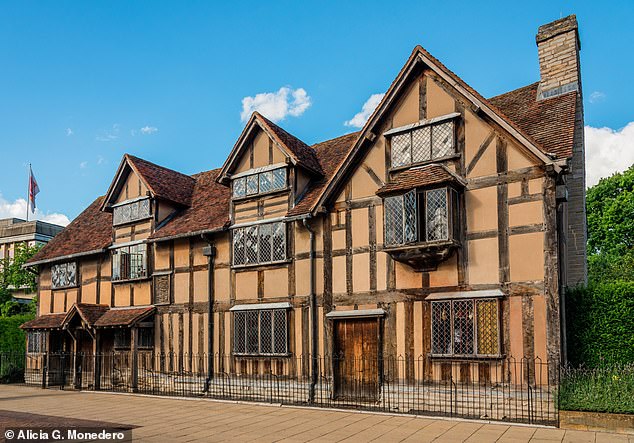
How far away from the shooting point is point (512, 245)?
14.4 m

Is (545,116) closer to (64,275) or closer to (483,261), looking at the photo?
(483,261)

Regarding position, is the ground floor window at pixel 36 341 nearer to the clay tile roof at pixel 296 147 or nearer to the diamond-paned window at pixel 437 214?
the clay tile roof at pixel 296 147

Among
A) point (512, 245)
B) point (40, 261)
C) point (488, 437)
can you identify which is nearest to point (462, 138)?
point (512, 245)

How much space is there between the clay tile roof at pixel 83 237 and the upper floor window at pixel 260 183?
702 centimetres

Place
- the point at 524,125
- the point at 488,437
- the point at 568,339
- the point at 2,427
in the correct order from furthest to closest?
the point at 524,125 → the point at 568,339 → the point at 2,427 → the point at 488,437

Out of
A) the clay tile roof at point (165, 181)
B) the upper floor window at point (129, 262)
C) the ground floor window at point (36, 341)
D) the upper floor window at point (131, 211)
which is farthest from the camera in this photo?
the ground floor window at point (36, 341)

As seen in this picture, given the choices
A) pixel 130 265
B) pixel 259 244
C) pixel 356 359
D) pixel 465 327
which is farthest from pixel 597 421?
pixel 130 265

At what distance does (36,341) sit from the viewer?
84.7 feet

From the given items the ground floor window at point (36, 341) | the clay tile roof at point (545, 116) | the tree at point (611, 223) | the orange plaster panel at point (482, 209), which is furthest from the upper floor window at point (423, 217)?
the tree at point (611, 223)

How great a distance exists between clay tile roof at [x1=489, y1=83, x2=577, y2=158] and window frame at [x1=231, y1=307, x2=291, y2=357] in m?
8.97

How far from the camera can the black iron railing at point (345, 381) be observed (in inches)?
536

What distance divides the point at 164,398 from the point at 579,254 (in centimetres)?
1373

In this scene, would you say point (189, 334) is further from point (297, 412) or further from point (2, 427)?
point (2, 427)

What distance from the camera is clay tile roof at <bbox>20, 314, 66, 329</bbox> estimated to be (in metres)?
23.6
